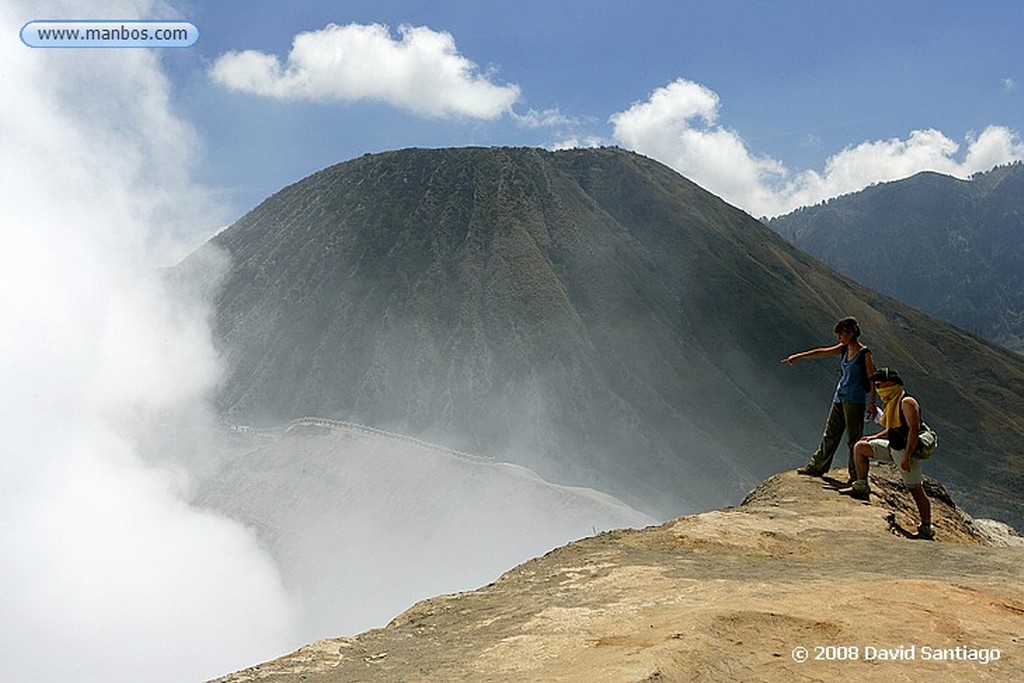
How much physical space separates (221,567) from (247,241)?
40.0m

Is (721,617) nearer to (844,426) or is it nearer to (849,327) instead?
(849,327)

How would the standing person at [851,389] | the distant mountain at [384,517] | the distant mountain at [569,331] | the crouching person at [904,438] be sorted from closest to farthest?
the crouching person at [904,438], the standing person at [851,389], the distant mountain at [384,517], the distant mountain at [569,331]

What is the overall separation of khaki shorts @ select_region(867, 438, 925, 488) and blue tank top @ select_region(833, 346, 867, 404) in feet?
2.30

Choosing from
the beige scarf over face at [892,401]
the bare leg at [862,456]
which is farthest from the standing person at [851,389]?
the beige scarf over face at [892,401]

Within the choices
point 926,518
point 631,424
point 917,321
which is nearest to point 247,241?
point 631,424

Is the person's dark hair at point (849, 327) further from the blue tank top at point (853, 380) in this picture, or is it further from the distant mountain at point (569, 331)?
the distant mountain at point (569, 331)

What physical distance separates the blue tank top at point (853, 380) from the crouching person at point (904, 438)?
742mm

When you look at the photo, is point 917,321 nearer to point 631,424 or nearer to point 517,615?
point 631,424

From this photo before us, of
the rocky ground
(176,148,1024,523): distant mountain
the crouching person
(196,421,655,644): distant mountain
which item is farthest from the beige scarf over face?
(176,148,1024,523): distant mountain

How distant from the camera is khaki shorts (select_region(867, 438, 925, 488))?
7461mm

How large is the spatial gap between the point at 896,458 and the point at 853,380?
100 cm

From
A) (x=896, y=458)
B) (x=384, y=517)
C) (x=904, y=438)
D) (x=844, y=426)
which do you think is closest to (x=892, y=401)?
(x=904, y=438)

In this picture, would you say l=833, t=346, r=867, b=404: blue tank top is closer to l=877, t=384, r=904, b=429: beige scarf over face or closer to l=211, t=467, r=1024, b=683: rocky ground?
l=877, t=384, r=904, b=429: beige scarf over face

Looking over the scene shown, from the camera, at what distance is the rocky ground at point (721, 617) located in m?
4.13
